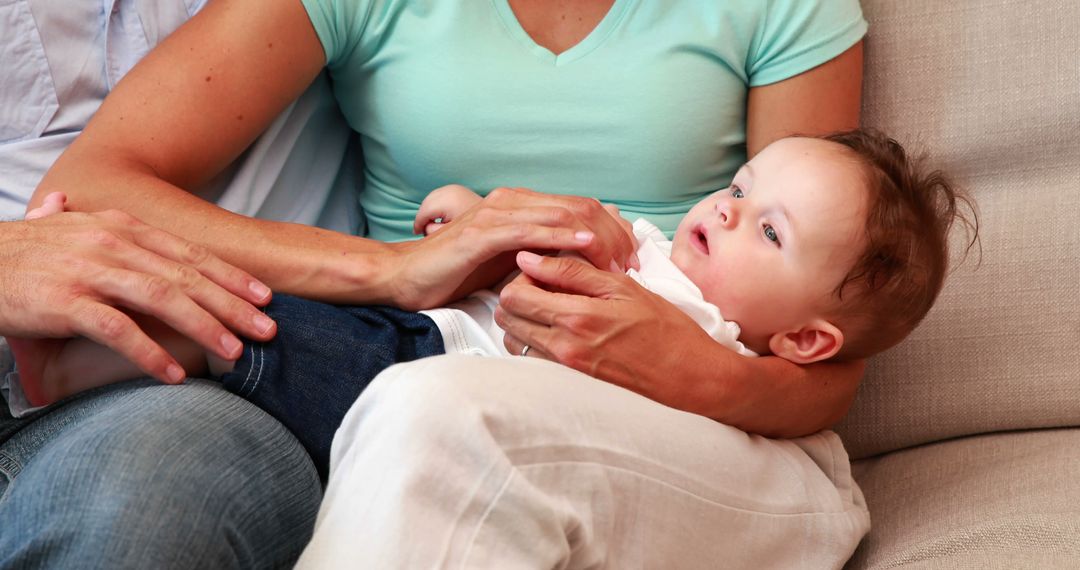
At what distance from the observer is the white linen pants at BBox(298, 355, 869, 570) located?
0.88m

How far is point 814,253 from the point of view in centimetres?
121

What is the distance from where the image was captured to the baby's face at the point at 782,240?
3.96 feet

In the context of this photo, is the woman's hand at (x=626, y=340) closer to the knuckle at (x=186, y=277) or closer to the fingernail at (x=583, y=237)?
the fingernail at (x=583, y=237)

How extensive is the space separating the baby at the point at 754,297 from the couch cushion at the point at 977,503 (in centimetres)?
22

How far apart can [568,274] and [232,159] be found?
60cm

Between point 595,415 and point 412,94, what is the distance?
66 centimetres

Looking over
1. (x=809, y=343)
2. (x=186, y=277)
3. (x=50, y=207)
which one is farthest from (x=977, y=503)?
(x=50, y=207)

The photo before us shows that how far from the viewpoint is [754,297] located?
124 centimetres

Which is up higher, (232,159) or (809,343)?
(232,159)

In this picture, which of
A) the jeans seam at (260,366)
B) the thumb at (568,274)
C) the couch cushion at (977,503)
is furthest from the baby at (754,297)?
the couch cushion at (977,503)

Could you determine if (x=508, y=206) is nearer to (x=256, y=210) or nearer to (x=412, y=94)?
(x=412, y=94)

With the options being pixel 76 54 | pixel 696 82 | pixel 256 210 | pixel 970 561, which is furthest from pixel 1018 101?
pixel 76 54

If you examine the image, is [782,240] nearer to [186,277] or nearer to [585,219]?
[585,219]

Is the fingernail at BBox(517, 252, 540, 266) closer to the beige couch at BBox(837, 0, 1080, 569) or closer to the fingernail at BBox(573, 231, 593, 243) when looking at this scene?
the fingernail at BBox(573, 231, 593, 243)
